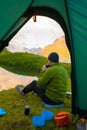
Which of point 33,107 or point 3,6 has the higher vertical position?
point 3,6

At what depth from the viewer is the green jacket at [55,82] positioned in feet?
21.9

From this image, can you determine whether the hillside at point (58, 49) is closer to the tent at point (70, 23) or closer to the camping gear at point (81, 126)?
the tent at point (70, 23)

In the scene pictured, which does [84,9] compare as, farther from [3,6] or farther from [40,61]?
[40,61]

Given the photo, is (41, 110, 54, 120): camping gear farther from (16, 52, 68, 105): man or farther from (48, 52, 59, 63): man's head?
(48, 52, 59, 63): man's head

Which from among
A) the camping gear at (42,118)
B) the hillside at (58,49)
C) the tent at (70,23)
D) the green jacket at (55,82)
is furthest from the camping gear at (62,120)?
the hillside at (58,49)

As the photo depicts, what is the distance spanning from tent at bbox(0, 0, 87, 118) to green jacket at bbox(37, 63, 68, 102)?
1.23m

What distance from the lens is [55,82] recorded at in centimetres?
671

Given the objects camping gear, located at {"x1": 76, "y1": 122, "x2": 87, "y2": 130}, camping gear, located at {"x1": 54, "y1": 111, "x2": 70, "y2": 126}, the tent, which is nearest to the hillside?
camping gear, located at {"x1": 54, "y1": 111, "x2": 70, "y2": 126}

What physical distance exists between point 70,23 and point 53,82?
1.95m

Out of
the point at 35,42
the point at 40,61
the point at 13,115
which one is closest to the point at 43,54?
the point at 35,42

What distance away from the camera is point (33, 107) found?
6812mm

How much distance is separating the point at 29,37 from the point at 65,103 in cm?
747

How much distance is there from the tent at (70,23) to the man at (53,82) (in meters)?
1.24

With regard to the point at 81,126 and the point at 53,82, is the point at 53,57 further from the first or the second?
the point at 81,126
